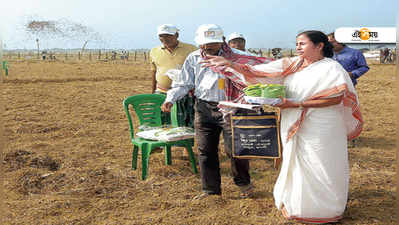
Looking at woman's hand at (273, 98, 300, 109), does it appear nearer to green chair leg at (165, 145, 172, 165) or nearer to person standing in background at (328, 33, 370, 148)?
green chair leg at (165, 145, 172, 165)

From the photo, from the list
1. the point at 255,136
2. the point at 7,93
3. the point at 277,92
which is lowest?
the point at 7,93

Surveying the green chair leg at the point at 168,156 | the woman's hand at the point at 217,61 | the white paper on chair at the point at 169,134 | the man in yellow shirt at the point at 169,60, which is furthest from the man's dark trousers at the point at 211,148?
the green chair leg at the point at 168,156

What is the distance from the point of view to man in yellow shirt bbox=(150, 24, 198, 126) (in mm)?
4641

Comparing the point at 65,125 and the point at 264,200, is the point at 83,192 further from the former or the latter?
the point at 65,125

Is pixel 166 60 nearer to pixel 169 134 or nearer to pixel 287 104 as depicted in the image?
pixel 169 134

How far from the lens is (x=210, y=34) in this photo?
3373 mm

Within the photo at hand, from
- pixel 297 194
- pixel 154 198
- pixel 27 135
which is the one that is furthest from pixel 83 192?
pixel 27 135

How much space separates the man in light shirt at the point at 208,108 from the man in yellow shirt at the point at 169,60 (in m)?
0.89

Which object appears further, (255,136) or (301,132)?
(255,136)

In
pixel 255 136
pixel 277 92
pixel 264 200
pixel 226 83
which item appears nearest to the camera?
pixel 277 92

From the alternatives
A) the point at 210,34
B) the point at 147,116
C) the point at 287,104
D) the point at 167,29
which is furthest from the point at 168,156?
the point at 287,104

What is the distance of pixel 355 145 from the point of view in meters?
5.93

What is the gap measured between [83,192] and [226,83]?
1944 mm

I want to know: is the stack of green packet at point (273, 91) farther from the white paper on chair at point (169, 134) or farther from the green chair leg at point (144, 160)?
the green chair leg at point (144, 160)
